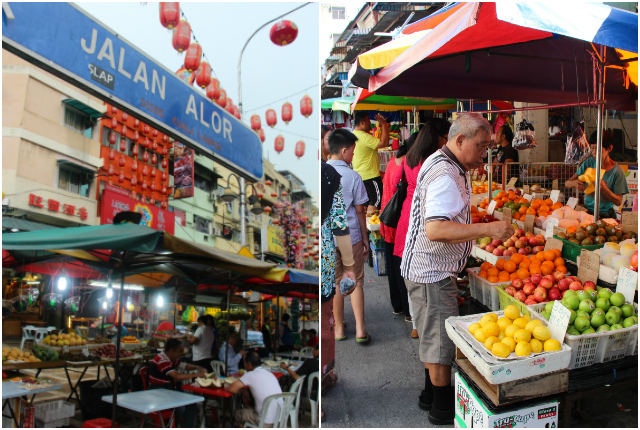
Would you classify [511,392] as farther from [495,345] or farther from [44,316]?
[44,316]

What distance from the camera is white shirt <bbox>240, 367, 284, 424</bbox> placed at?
4.03m

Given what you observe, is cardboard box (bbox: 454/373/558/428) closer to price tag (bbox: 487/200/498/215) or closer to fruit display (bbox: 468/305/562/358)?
fruit display (bbox: 468/305/562/358)

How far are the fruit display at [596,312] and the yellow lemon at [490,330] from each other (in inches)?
15.0

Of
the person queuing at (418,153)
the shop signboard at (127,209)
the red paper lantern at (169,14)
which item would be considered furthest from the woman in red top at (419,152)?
the shop signboard at (127,209)

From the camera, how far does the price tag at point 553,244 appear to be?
3.85 meters

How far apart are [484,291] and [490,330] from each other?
1.23 metres

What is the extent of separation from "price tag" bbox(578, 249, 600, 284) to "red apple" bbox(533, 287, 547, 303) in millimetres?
337

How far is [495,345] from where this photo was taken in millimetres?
2424

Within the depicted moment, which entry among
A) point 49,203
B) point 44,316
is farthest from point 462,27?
point 44,316

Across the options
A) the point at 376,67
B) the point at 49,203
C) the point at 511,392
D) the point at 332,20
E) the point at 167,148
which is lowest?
the point at 511,392

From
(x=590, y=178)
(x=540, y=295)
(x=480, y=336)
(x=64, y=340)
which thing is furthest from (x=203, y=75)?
(x=480, y=336)

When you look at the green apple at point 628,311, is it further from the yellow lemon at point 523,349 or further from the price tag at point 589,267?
the yellow lemon at point 523,349

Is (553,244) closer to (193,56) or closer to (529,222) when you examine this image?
(529,222)

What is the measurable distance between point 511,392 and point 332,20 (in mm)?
44616
